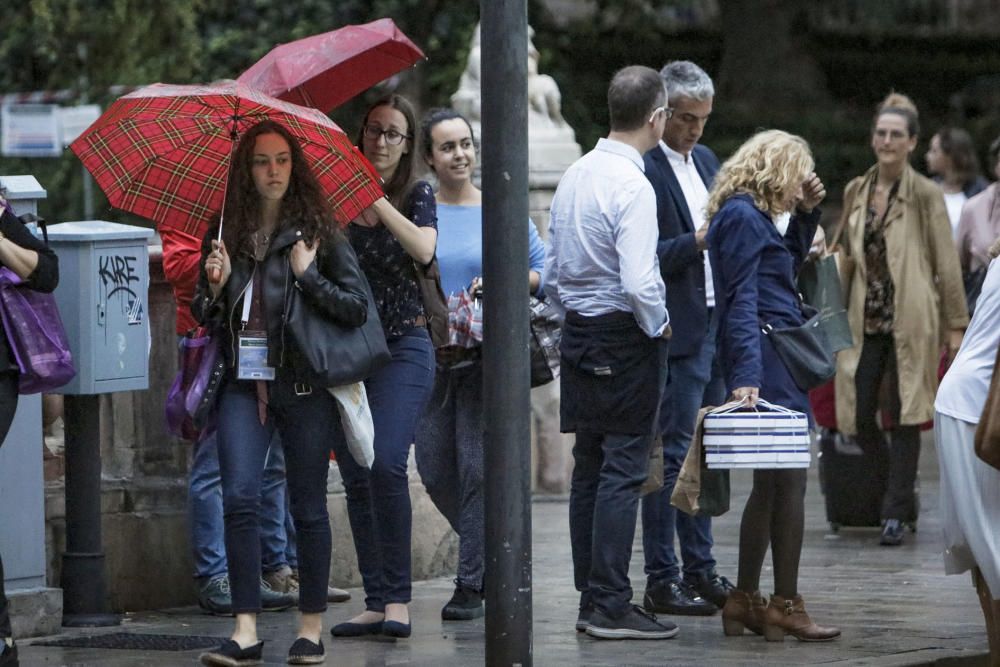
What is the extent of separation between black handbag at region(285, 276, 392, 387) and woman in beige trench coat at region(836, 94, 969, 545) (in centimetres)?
403

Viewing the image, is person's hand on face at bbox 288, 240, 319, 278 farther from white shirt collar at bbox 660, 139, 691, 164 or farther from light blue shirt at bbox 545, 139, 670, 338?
white shirt collar at bbox 660, 139, 691, 164

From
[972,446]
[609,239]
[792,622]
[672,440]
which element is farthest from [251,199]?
[972,446]

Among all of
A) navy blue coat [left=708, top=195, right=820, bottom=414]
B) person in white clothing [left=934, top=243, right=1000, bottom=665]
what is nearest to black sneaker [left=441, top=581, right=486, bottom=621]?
navy blue coat [left=708, top=195, right=820, bottom=414]

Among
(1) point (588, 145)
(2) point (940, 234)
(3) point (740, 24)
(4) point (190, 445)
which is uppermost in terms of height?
(3) point (740, 24)

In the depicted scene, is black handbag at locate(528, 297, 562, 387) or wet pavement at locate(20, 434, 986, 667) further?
black handbag at locate(528, 297, 562, 387)

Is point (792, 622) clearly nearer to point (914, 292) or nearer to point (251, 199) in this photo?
point (251, 199)

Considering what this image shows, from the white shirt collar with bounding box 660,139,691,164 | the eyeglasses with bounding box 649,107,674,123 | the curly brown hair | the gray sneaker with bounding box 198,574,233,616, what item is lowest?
the gray sneaker with bounding box 198,574,233,616

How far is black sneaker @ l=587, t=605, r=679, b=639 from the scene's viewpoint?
7723 mm

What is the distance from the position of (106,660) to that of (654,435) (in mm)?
2085

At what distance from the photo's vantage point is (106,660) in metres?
7.38

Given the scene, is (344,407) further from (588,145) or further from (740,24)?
(740,24)

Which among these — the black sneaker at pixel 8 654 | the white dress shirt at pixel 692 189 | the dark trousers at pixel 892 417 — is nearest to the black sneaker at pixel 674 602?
the white dress shirt at pixel 692 189

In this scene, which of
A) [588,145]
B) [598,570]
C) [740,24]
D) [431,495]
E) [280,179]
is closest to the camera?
[280,179]

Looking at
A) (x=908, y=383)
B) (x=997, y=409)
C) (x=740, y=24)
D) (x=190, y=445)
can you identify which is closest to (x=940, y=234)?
(x=908, y=383)
